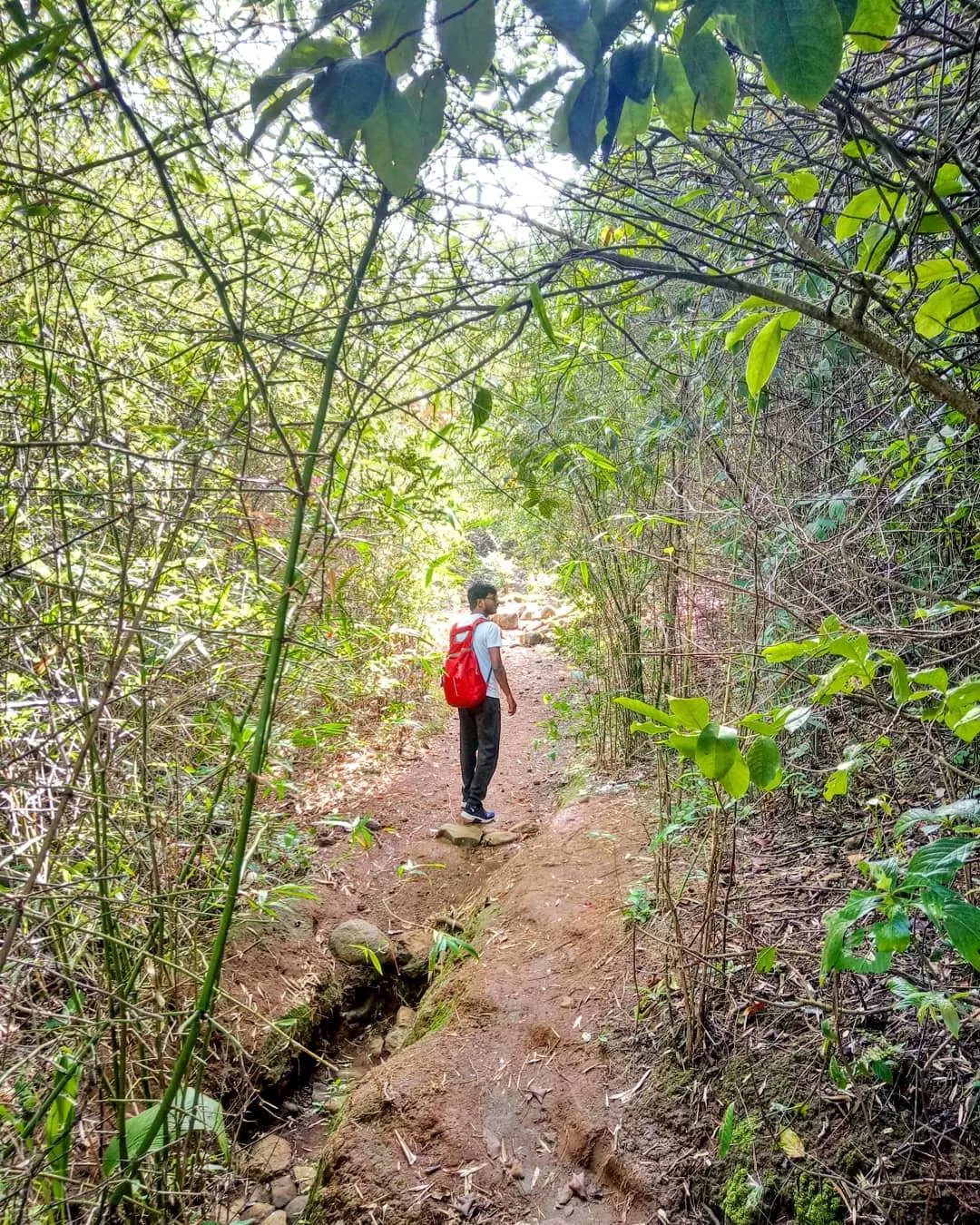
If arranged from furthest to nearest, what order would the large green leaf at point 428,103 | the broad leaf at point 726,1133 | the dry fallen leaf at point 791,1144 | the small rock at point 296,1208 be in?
the small rock at point 296,1208, the broad leaf at point 726,1133, the dry fallen leaf at point 791,1144, the large green leaf at point 428,103

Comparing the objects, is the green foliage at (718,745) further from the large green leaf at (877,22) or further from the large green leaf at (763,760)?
the large green leaf at (877,22)

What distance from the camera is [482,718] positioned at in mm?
4590

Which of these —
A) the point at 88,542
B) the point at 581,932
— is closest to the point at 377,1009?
the point at 581,932

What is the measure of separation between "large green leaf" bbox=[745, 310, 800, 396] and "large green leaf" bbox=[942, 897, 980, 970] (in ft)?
2.71

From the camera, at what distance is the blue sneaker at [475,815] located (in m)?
4.73

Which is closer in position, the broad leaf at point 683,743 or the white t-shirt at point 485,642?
the broad leaf at point 683,743

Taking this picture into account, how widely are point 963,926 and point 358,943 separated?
3.15m

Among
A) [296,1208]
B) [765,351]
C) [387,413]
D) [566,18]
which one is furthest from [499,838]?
[566,18]

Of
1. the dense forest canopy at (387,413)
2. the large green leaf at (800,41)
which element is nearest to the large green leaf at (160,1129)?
the dense forest canopy at (387,413)

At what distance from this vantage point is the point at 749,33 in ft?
2.09

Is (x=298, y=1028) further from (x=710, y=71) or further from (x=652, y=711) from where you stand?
(x=710, y=71)

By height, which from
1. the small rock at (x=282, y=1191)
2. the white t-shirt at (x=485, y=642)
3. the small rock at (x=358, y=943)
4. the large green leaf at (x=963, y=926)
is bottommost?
the small rock at (x=282, y=1191)

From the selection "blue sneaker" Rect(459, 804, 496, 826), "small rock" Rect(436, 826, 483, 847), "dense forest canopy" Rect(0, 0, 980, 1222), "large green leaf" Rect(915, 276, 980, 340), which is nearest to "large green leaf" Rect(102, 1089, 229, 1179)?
"dense forest canopy" Rect(0, 0, 980, 1222)

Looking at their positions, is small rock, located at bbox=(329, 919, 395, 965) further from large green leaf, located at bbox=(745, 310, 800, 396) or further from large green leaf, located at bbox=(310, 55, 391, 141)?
large green leaf, located at bbox=(310, 55, 391, 141)
